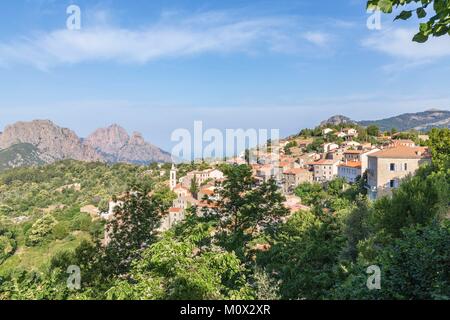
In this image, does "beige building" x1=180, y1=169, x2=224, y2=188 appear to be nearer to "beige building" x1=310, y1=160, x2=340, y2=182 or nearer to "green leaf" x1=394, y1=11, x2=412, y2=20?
"beige building" x1=310, y1=160, x2=340, y2=182

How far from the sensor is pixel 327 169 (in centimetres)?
6638

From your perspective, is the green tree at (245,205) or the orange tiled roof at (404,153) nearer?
the green tree at (245,205)

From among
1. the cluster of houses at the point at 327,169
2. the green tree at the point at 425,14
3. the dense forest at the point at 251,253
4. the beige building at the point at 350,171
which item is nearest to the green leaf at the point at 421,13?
the green tree at the point at 425,14

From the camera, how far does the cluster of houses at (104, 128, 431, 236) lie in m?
42.6

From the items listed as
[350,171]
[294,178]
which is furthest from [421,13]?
[294,178]

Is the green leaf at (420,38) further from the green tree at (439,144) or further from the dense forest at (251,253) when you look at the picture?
the green tree at (439,144)

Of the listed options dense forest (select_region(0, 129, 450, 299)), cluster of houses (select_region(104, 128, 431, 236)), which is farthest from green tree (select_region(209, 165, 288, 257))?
cluster of houses (select_region(104, 128, 431, 236))

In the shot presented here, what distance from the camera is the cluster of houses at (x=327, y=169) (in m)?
42.6

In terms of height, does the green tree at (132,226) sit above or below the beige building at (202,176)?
above

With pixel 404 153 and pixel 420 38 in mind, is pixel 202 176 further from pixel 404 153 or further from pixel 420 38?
pixel 420 38

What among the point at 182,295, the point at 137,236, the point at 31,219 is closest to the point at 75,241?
the point at 31,219
